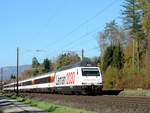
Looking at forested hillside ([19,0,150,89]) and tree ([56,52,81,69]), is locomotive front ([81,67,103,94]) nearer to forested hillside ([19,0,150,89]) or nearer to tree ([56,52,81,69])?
forested hillside ([19,0,150,89])

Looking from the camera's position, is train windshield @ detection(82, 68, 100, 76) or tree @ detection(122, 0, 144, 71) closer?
train windshield @ detection(82, 68, 100, 76)

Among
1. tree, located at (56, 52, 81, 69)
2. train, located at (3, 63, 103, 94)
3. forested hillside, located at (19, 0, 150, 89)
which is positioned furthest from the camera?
tree, located at (56, 52, 81, 69)

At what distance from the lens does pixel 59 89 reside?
186ft

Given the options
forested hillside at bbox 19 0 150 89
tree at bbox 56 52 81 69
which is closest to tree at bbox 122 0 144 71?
forested hillside at bbox 19 0 150 89

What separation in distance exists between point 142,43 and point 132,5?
9.75m

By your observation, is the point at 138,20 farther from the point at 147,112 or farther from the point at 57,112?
the point at 147,112

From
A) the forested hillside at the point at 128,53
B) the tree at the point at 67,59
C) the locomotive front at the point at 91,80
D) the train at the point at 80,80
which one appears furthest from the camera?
the tree at the point at 67,59

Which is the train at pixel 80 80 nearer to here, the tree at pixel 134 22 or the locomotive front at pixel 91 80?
the locomotive front at pixel 91 80

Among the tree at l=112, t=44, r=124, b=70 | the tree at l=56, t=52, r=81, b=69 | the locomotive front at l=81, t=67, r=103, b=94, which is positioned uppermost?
the tree at l=56, t=52, r=81, b=69

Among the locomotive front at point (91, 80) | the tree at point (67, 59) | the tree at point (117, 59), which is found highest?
the tree at point (67, 59)

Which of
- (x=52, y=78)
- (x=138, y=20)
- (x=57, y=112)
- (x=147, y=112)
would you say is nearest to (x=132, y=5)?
(x=138, y=20)

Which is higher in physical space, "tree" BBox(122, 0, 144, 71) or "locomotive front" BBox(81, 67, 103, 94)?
"tree" BBox(122, 0, 144, 71)

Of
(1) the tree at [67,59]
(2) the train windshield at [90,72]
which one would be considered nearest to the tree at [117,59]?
(1) the tree at [67,59]

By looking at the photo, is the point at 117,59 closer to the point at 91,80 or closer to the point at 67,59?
the point at 67,59
